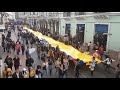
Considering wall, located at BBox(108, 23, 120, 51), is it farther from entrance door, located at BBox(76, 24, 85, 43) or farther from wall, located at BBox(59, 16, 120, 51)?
entrance door, located at BBox(76, 24, 85, 43)

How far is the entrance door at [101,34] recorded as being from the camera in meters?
20.3

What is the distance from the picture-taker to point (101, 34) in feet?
68.5

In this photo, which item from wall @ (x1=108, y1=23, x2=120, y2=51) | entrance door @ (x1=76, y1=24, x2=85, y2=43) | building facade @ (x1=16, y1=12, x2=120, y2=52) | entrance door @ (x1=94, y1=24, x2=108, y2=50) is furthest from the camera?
entrance door @ (x1=76, y1=24, x2=85, y2=43)

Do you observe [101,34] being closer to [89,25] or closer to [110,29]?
[110,29]

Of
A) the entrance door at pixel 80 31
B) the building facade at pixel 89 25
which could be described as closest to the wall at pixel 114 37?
the building facade at pixel 89 25

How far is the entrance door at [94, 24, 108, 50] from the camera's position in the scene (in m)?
20.3

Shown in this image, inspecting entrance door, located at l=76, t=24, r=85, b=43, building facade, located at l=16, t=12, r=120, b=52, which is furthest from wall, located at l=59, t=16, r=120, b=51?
entrance door, located at l=76, t=24, r=85, b=43

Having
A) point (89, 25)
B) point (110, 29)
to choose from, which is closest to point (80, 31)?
point (89, 25)

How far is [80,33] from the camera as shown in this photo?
82.8 ft

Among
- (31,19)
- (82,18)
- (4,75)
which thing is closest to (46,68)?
(4,75)

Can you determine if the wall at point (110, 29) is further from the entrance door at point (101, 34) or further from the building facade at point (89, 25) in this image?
the entrance door at point (101, 34)

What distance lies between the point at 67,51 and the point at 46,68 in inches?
134
